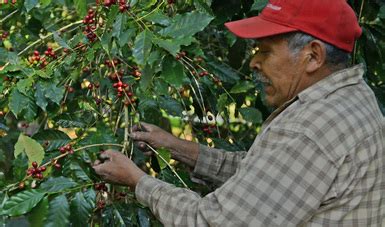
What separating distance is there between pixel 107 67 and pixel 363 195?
1272mm

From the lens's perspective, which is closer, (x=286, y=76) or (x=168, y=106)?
(x=286, y=76)

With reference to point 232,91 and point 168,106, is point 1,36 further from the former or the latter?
point 232,91

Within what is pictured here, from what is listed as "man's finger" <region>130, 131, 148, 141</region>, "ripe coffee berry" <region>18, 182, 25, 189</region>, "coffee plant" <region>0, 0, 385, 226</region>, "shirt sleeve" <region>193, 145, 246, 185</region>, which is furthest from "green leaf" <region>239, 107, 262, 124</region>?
"ripe coffee berry" <region>18, 182, 25, 189</region>

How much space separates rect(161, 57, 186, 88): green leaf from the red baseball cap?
251mm

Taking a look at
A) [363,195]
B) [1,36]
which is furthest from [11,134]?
[363,195]

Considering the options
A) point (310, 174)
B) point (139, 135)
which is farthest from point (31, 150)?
point (310, 174)

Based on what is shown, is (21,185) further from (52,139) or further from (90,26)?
(90,26)

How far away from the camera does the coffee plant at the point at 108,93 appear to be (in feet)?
7.54

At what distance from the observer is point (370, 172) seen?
2016mm

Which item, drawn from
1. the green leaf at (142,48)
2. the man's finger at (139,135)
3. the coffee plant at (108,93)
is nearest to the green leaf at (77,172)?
the coffee plant at (108,93)

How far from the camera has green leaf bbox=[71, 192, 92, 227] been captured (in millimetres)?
2277

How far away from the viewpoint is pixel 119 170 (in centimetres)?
225

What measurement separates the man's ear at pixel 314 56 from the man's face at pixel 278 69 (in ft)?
0.07

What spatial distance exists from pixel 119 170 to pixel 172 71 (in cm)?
35
